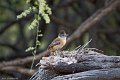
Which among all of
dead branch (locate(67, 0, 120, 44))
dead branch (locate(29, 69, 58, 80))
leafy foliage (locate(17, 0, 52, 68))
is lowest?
dead branch (locate(29, 69, 58, 80))

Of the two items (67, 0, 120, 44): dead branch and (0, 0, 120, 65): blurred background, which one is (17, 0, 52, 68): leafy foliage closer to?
(67, 0, 120, 44): dead branch

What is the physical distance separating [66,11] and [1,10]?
1702mm

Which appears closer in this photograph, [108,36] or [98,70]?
[98,70]

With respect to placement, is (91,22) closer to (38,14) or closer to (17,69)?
(17,69)

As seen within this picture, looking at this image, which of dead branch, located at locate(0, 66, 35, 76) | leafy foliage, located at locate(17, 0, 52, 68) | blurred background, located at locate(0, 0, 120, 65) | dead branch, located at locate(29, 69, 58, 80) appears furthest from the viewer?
blurred background, located at locate(0, 0, 120, 65)

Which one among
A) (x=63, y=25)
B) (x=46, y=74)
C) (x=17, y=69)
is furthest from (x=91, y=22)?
(x=46, y=74)

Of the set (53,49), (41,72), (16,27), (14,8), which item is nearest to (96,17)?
(14,8)

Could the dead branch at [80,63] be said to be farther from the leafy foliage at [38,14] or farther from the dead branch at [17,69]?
the dead branch at [17,69]

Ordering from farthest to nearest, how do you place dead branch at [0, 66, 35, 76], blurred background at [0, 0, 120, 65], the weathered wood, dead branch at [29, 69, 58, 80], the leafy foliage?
blurred background at [0, 0, 120, 65]
dead branch at [0, 66, 35, 76]
the leafy foliage
dead branch at [29, 69, 58, 80]
the weathered wood

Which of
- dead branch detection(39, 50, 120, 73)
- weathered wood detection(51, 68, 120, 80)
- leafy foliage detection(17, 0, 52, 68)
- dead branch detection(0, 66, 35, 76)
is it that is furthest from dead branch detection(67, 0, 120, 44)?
weathered wood detection(51, 68, 120, 80)

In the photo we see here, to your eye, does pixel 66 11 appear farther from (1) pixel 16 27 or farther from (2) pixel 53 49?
(2) pixel 53 49

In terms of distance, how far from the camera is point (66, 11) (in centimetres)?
1332

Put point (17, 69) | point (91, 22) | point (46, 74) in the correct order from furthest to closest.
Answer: point (91, 22) → point (17, 69) → point (46, 74)

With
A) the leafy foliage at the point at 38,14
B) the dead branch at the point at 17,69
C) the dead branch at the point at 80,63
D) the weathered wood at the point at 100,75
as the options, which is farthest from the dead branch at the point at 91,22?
the weathered wood at the point at 100,75
